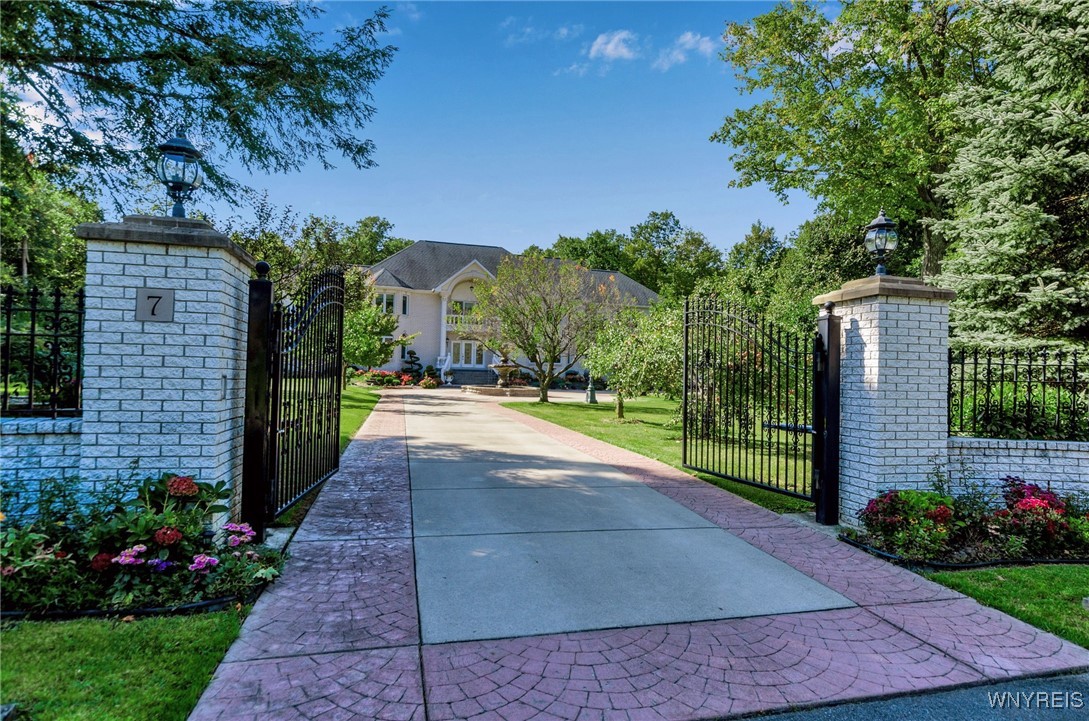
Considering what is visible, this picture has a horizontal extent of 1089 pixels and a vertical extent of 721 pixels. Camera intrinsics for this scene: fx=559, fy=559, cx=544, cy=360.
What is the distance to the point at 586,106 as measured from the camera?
11016 mm

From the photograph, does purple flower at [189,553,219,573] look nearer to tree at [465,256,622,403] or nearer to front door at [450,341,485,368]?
tree at [465,256,622,403]

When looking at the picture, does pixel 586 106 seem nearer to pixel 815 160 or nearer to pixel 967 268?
pixel 967 268

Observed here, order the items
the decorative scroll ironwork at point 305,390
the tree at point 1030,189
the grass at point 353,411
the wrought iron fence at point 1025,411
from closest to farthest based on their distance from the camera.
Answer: the decorative scroll ironwork at point 305,390, the wrought iron fence at point 1025,411, the tree at point 1030,189, the grass at point 353,411

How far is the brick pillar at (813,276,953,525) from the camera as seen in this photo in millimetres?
5160

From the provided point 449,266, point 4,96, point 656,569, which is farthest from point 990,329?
point 449,266

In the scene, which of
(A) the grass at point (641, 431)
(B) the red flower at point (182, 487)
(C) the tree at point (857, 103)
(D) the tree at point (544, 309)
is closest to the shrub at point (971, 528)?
(A) the grass at point (641, 431)

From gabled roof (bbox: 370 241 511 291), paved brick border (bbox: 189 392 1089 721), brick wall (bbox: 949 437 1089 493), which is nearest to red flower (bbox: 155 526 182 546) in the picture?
paved brick border (bbox: 189 392 1089 721)

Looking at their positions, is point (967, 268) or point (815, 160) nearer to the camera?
point (967, 268)

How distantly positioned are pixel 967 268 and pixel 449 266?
31.7 metres

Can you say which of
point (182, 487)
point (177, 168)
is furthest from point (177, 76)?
point (182, 487)

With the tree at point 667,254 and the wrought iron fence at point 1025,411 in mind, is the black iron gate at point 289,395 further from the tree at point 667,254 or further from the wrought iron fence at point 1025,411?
the tree at point 667,254

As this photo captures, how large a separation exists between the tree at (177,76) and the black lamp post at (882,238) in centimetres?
667

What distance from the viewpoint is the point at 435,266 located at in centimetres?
3709

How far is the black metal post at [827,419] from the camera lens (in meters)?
5.50
